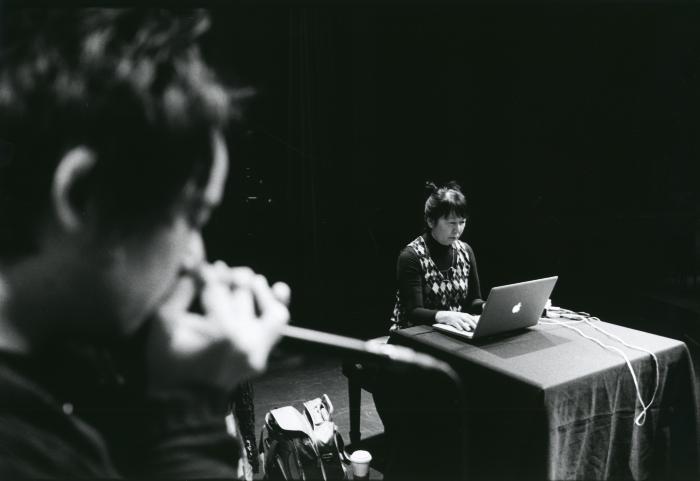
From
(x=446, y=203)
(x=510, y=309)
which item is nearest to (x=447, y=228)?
(x=446, y=203)

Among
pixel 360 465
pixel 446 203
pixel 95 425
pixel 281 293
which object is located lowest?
pixel 360 465

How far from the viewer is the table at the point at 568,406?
1356 mm

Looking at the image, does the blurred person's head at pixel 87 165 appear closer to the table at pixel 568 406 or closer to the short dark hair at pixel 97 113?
the short dark hair at pixel 97 113

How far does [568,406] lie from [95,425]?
121cm

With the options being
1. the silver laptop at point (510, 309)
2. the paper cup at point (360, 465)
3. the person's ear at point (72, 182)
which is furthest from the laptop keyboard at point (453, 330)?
the person's ear at point (72, 182)

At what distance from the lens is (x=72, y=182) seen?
91cm

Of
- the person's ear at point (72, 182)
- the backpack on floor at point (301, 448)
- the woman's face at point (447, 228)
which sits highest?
the person's ear at point (72, 182)

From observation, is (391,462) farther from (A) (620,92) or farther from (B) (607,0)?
(A) (620,92)

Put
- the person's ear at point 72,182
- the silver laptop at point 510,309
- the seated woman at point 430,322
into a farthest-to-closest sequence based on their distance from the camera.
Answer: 1. the seated woman at point 430,322
2. the silver laptop at point 510,309
3. the person's ear at point 72,182

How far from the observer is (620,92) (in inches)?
141

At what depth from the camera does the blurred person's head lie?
924 millimetres

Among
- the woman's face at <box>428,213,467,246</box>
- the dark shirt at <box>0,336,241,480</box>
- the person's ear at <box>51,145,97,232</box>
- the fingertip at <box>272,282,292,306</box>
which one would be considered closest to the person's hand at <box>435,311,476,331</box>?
the woman's face at <box>428,213,467,246</box>

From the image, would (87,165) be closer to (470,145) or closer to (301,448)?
(301,448)

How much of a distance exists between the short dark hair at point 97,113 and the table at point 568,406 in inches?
42.2
